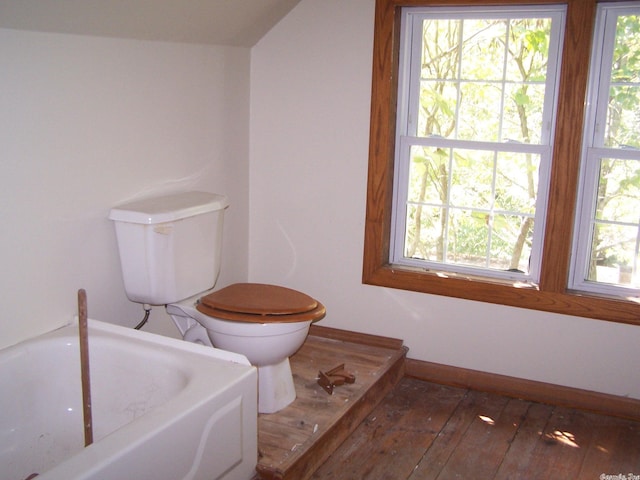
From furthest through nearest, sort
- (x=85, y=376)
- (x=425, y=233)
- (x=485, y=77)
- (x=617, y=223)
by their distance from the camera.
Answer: (x=425, y=233) → (x=485, y=77) → (x=617, y=223) → (x=85, y=376)

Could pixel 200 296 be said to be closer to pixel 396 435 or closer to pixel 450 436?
pixel 396 435

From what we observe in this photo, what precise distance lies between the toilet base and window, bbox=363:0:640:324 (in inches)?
32.8

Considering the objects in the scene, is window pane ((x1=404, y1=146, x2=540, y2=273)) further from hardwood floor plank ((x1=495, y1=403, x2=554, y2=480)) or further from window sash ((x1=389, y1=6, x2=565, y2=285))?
hardwood floor plank ((x1=495, y1=403, x2=554, y2=480))

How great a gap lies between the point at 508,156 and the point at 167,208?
1.56 meters

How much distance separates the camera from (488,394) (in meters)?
3.29

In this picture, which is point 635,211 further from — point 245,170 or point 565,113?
point 245,170

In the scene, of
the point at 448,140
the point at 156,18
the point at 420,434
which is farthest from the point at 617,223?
the point at 156,18

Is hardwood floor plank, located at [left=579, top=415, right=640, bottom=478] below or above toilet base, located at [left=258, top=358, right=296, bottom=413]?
below

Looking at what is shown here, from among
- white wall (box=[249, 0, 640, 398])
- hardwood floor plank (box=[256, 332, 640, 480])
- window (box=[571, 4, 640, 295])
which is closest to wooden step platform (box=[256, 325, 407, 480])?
hardwood floor plank (box=[256, 332, 640, 480])

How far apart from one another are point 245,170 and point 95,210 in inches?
44.2

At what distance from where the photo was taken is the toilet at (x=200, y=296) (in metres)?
2.65

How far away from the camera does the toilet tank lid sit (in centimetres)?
264

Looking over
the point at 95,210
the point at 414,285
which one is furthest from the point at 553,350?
the point at 95,210

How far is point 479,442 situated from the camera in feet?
9.34
